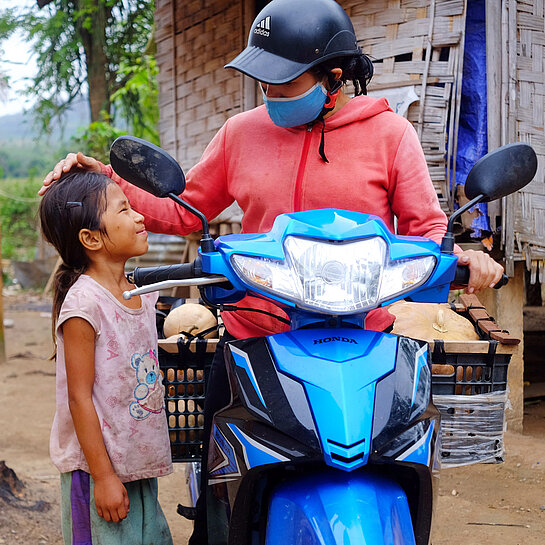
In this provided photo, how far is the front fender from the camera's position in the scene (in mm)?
1399

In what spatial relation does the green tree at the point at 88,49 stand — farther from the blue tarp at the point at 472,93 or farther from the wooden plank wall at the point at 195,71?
the blue tarp at the point at 472,93

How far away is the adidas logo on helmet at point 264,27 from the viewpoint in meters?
1.87

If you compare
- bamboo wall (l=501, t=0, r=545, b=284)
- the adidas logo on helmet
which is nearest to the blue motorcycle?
the adidas logo on helmet

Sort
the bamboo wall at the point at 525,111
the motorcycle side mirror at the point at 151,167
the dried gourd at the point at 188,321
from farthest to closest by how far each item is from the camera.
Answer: the bamboo wall at the point at 525,111
the dried gourd at the point at 188,321
the motorcycle side mirror at the point at 151,167

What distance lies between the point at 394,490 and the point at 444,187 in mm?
3671

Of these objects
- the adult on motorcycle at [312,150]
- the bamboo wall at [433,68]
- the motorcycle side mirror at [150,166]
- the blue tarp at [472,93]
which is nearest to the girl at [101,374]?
the adult on motorcycle at [312,150]

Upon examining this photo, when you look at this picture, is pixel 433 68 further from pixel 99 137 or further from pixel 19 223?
pixel 19 223

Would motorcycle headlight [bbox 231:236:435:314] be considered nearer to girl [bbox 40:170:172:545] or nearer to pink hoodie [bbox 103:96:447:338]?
pink hoodie [bbox 103:96:447:338]

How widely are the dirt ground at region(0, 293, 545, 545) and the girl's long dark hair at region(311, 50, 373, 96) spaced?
1.42m

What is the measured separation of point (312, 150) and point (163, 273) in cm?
63

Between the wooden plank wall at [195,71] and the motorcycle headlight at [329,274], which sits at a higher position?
the wooden plank wall at [195,71]

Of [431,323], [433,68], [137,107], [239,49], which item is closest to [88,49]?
[137,107]

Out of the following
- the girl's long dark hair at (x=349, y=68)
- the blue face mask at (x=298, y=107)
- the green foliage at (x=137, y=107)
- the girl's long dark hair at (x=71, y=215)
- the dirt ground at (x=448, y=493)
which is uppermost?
the green foliage at (x=137, y=107)

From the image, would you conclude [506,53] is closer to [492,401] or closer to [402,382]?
[492,401]
